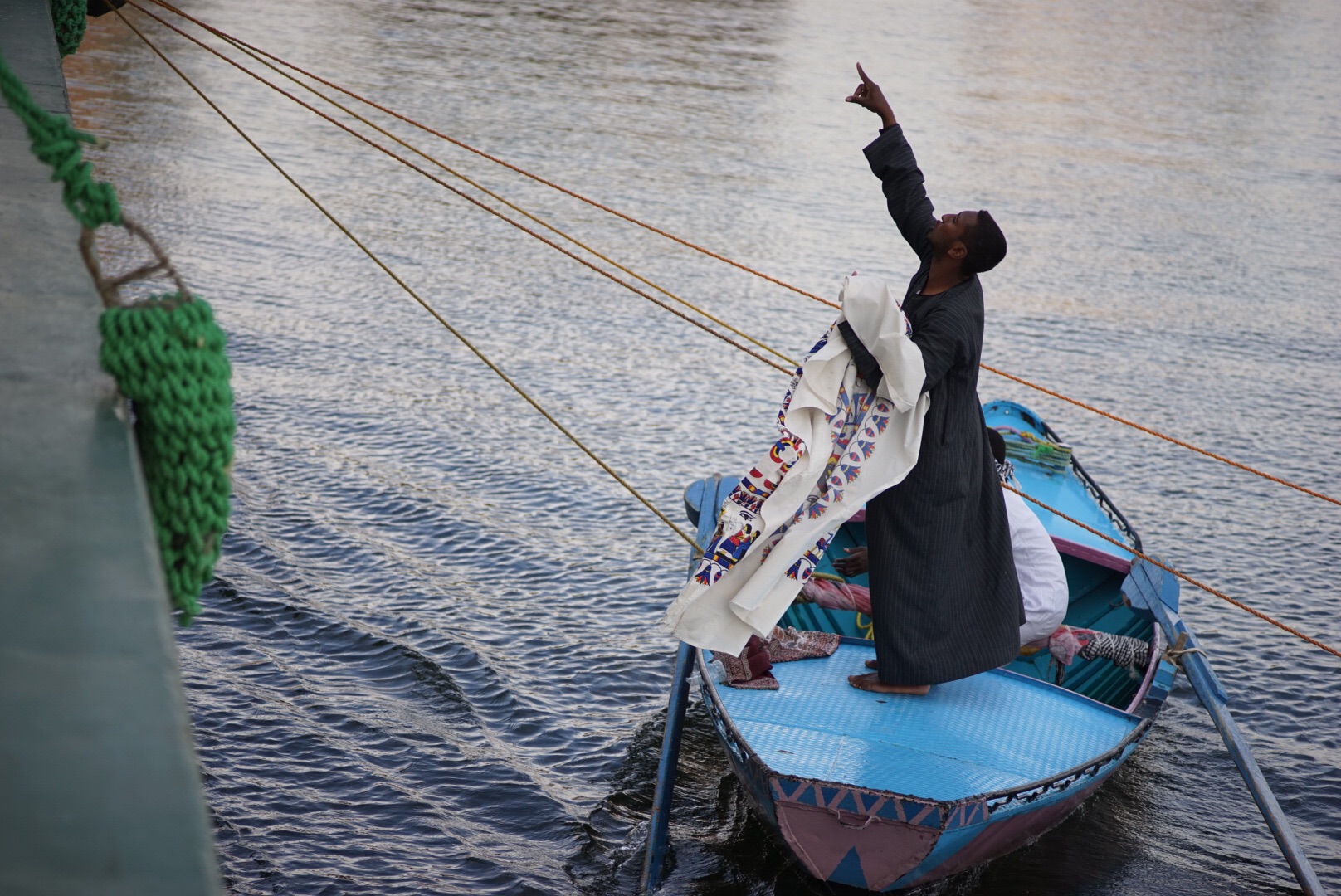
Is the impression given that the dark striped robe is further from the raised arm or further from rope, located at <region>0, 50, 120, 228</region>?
rope, located at <region>0, 50, 120, 228</region>

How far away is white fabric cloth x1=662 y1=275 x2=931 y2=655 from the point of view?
3984mm

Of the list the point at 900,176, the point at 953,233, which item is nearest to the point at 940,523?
the point at 953,233

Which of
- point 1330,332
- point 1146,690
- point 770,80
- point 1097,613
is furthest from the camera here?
point 770,80

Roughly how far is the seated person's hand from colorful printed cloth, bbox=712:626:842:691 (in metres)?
0.26

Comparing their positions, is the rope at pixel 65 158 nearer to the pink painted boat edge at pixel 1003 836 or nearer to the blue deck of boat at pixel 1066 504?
the pink painted boat edge at pixel 1003 836

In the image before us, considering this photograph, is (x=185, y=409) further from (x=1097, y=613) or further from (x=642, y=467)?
(x=642, y=467)

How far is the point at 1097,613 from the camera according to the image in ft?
19.2

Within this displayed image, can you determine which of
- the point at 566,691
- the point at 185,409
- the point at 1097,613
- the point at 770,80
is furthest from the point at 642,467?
the point at 770,80

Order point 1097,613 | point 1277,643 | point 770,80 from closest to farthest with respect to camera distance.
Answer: point 1097,613
point 1277,643
point 770,80

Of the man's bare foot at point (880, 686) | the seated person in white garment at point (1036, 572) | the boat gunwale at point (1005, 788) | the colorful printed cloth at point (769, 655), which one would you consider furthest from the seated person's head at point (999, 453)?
the man's bare foot at point (880, 686)

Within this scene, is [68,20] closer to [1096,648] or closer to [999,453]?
[999,453]

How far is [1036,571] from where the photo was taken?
190 inches

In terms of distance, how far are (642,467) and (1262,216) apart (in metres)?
12.2

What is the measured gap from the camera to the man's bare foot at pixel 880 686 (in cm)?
449
